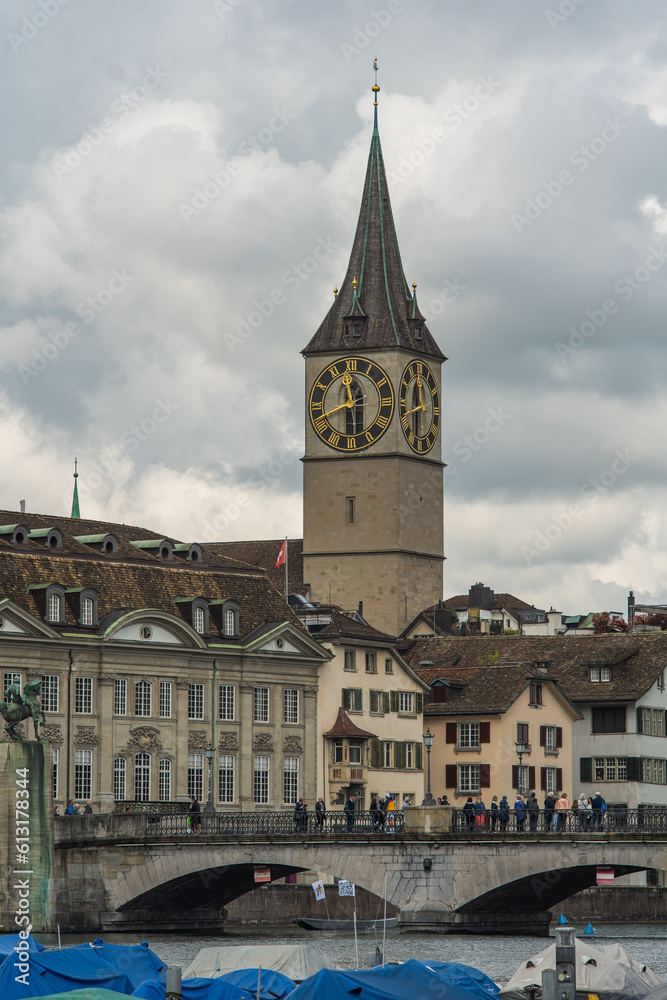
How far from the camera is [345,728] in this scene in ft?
370

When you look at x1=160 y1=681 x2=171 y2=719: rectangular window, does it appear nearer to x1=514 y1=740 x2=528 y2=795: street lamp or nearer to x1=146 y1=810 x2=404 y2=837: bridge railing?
x1=146 y1=810 x2=404 y2=837: bridge railing

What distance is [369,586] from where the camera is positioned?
142m

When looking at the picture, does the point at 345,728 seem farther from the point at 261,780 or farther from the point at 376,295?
the point at 376,295

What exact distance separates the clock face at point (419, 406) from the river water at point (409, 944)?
53197 mm

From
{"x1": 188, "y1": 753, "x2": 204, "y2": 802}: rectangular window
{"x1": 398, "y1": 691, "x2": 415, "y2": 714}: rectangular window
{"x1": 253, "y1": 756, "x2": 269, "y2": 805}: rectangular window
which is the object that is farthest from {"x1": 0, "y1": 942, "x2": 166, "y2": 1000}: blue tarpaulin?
{"x1": 398, "y1": 691, "x2": 415, "y2": 714}: rectangular window

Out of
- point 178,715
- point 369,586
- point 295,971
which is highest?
point 369,586

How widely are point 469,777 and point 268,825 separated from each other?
101ft

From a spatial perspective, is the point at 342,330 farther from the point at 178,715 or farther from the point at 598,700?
the point at 178,715

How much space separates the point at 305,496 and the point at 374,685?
29931mm

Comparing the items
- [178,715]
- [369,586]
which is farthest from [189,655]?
[369,586]

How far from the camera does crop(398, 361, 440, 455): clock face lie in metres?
143

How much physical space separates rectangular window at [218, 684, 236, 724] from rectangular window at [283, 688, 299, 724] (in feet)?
11.8

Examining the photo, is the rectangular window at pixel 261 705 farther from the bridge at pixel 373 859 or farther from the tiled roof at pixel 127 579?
the bridge at pixel 373 859

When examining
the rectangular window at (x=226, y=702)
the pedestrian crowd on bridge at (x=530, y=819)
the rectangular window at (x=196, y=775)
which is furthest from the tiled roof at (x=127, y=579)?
the pedestrian crowd on bridge at (x=530, y=819)
